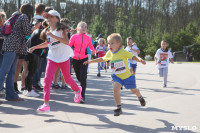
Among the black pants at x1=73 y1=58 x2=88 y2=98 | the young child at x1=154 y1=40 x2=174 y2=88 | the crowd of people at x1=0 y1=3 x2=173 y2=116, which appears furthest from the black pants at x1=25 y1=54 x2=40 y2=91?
the young child at x1=154 y1=40 x2=174 y2=88

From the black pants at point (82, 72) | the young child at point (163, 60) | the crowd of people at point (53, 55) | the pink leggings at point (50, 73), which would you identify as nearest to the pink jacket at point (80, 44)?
the crowd of people at point (53, 55)

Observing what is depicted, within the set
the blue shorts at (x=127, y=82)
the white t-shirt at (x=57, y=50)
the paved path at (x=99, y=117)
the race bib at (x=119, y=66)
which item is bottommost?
the paved path at (x=99, y=117)

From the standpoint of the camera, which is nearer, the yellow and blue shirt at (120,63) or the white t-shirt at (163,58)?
the yellow and blue shirt at (120,63)

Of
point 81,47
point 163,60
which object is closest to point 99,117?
point 81,47

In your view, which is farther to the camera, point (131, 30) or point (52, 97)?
point (131, 30)

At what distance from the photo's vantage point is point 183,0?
242ft

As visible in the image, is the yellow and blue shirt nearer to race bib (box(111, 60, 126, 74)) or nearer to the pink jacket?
race bib (box(111, 60, 126, 74))

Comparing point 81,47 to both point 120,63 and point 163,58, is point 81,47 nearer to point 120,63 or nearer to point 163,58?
point 120,63

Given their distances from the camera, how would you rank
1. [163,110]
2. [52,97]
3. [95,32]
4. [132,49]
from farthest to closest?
[95,32]
[132,49]
[52,97]
[163,110]

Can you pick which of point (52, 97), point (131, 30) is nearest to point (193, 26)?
point (131, 30)

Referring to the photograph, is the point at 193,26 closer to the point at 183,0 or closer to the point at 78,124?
the point at 183,0

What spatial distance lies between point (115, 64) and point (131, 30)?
54731 millimetres

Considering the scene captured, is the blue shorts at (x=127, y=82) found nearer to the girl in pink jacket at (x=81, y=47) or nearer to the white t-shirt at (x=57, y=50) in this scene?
the white t-shirt at (x=57, y=50)

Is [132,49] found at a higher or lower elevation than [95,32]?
lower
